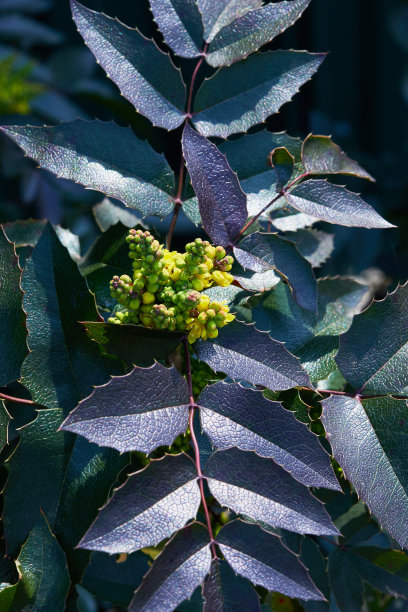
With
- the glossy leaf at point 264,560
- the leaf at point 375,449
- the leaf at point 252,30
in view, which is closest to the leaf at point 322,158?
the leaf at point 252,30

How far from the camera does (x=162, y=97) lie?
29.4 inches

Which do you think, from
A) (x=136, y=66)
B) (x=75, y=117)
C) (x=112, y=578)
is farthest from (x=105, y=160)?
(x=75, y=117)

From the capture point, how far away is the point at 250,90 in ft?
2.46

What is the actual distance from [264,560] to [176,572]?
0.08 metres

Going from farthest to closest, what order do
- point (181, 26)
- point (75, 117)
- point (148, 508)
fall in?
1. point (75, 117)
2. point (181, 26)
3. point (148, 508)

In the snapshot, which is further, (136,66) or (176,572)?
(136,66)

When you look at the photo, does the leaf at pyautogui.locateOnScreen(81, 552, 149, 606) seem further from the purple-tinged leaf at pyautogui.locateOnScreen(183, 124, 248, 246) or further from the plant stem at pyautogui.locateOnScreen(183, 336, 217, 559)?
the purple-tinged leaf at pyautogui.locateOnScreen(183, 124, 248, 246)

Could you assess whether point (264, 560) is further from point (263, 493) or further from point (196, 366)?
point (196, 366)

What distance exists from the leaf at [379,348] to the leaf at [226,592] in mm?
229

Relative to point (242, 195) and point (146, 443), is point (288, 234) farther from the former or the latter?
point (146, 443)

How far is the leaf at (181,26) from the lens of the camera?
0.76 meters

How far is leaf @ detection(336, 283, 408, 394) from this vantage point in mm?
679

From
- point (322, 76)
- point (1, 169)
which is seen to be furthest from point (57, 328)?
point (322, 76)

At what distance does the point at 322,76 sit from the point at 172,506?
3.06m
